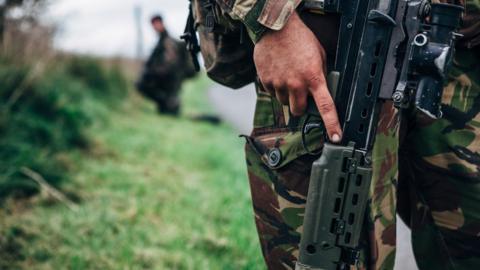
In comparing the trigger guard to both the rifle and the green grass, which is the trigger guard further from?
the green grass

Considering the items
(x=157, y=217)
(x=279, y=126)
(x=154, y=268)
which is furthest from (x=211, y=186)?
(x=279, y=126)

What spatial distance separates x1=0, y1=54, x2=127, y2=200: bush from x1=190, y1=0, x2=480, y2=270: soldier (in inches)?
102

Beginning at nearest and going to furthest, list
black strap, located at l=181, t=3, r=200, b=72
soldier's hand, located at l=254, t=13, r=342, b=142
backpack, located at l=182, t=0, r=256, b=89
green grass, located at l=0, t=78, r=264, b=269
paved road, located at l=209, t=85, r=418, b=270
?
soldier's hand, located at l=254, t=13, r=342, b=142 < backpack, located at l=182, t=0, r=256, b=89 < black strap, located at l=181, t=3, r=200, b=72 < paved road, located at l=209, t=85, r=418, b=270 < green grass, located at l=0, t=78, r=264, b=269

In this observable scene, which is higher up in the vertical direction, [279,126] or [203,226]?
[279,126]

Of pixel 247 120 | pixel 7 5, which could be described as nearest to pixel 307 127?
pixel 7 5

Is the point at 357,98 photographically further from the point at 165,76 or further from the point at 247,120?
the point at 165,76

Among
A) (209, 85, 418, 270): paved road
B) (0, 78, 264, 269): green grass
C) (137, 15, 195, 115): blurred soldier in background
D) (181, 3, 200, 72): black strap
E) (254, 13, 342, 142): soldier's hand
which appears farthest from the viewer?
(137, 15, 195, 115): blurred soldier in background

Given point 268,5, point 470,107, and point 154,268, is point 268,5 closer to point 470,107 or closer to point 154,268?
point 470,107

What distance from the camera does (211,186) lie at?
4.36m

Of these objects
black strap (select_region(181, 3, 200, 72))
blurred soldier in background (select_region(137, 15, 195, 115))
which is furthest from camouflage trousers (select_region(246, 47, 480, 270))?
blurred soldier in background (select_region(137, 15, 195, 115))

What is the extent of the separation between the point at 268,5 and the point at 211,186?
318 centimetres

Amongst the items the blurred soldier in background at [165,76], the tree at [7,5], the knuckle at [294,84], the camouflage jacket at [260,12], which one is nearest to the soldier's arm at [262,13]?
the camouflage jacket at [260,12]

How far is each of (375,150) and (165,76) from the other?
27.2 feet

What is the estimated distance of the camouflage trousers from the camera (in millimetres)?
1359
